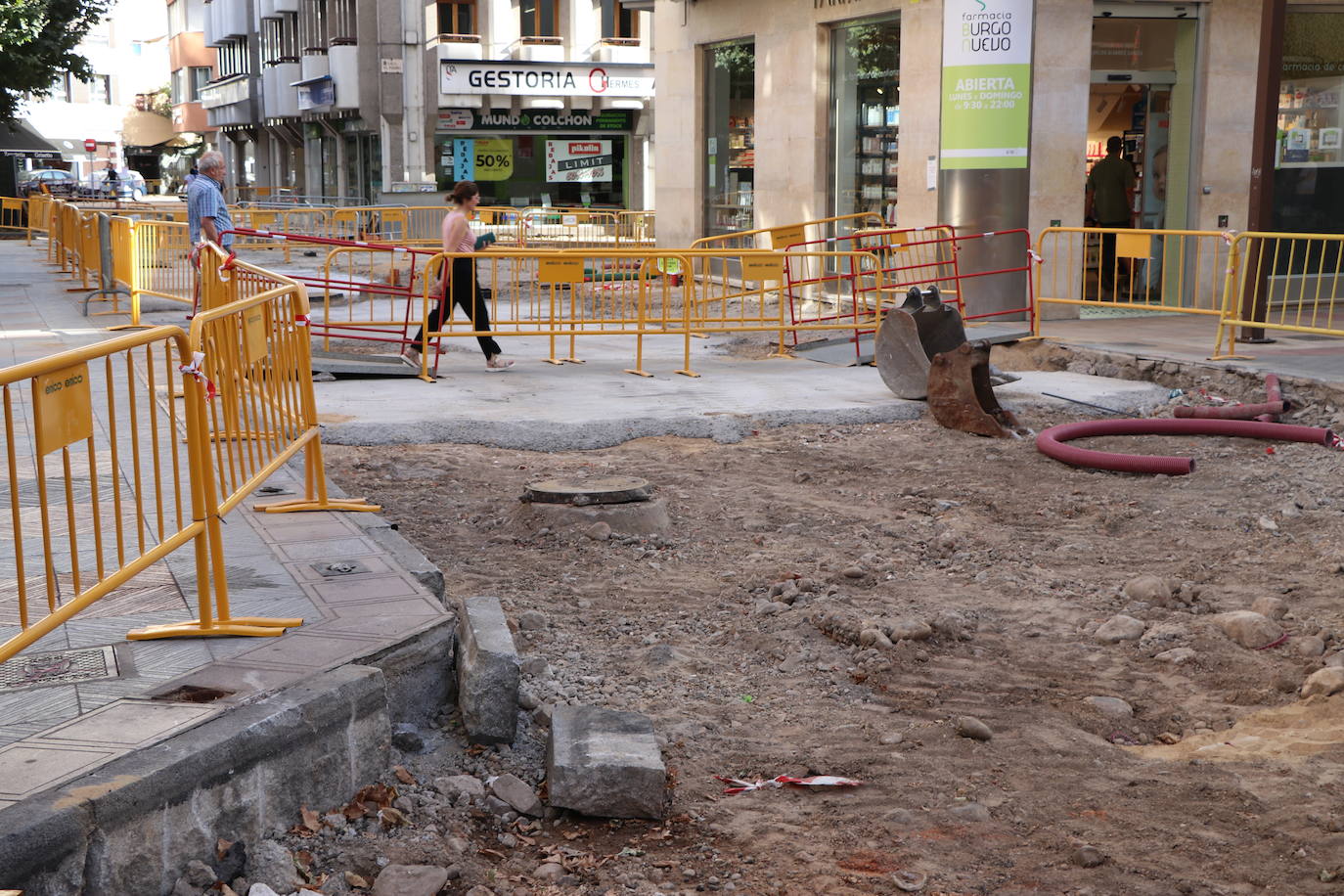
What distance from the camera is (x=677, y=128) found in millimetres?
22688

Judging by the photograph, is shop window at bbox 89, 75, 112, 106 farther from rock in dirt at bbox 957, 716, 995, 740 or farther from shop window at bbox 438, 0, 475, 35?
rock in dirt at bbox 957, 716, 995, 740

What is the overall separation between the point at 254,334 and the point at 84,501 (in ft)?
4.45

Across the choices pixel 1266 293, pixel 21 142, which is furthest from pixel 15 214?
pixel 1266 293

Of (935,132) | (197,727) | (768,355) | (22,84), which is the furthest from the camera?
(22,84)

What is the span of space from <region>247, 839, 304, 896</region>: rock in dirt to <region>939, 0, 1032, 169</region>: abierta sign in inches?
528

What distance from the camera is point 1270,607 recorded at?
6070mm

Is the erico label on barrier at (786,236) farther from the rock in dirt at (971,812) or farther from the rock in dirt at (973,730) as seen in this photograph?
the rock in dirt at (971,812)

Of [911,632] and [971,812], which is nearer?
[971,812]

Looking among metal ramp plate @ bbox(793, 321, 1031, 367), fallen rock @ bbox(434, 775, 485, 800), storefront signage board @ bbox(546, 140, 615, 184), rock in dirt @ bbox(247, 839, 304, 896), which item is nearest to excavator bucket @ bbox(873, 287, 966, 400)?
metal ramp plate @ bbox(793, 321, 1031, 367)

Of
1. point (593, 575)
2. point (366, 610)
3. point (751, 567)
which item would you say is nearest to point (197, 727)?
point (366, 610)

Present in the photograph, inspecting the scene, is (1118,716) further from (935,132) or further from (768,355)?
(935,132)

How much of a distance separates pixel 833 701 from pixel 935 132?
12.3m

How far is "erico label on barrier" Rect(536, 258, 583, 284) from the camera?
41.6 ft

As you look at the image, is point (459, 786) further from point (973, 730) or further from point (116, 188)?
point (116, 188)
